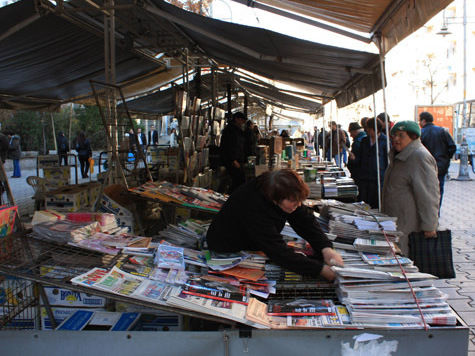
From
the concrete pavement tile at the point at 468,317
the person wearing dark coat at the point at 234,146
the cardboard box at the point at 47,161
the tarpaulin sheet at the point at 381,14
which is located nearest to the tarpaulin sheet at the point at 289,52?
the tarpaulin sheet at the point at 381,14

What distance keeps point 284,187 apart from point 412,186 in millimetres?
1599

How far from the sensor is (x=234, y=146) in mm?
7047

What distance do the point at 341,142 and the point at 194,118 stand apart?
23.9 ft

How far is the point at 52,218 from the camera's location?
279 centimetres

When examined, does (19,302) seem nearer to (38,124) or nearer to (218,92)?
(218,92)

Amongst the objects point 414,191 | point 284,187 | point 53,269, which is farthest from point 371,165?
point 53,269

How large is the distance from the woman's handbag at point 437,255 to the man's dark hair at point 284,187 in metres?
1.51

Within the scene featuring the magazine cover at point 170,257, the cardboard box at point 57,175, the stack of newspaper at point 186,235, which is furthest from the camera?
the cardboard box at point 57,175

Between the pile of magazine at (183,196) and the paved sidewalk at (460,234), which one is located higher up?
the pile of magazine at (183,196)

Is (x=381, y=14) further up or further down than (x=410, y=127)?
further up

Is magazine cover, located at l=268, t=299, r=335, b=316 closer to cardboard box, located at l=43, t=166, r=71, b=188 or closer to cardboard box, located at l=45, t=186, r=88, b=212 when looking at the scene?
cardboard box, located at l=45, t=186, r=88, b=212

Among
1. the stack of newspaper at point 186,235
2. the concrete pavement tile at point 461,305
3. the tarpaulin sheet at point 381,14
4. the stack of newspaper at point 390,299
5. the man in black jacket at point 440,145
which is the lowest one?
the concrete pavement tile at point 461,305

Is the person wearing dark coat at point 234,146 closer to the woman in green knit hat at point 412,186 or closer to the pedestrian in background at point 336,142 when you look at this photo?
the woman in green knit hat at point 412,186

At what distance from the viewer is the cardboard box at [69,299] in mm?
2441
